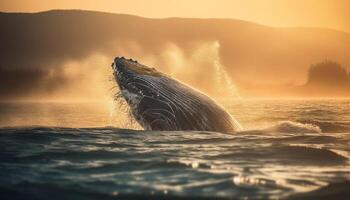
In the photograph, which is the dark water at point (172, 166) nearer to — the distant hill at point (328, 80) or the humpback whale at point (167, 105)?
the humpback whale at point (167, 105)

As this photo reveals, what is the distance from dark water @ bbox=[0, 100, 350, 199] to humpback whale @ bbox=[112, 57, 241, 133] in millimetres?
256

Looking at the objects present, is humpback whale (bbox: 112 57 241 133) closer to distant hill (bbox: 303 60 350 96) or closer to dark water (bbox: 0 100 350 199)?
dark water (bbox: 0 100 350 199)

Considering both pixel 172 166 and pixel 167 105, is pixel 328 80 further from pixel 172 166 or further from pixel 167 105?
pixel 172 166

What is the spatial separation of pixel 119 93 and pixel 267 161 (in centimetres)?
405

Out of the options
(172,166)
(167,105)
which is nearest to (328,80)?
(167,105)

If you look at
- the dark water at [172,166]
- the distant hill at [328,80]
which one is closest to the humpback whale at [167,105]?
the dark water at [172,166]

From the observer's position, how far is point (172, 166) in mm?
7742

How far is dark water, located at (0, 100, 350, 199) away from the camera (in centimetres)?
620

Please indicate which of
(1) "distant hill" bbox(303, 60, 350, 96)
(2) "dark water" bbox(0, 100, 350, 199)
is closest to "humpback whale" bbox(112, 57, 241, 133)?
(2) "dark water" bbox(0, 100, 350, 199)

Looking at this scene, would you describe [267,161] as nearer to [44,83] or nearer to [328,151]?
[328,151]

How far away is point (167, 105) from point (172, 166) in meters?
2.77

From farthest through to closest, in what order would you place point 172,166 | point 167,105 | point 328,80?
point 328,80
point 167,105
point 172,166

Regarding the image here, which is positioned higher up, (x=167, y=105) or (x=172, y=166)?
(x=167, y=105)

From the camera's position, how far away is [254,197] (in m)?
5.89
